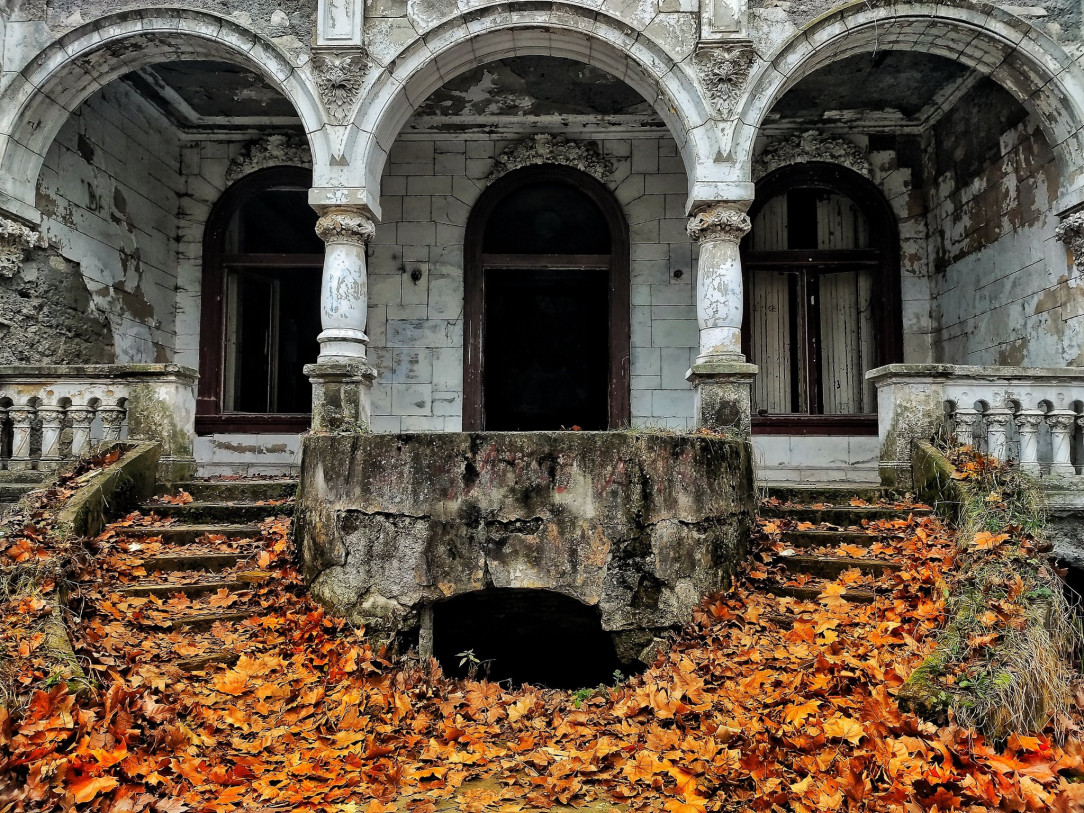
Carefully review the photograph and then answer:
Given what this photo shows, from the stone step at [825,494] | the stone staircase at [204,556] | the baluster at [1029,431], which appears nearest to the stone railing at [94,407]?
the stone staircase at [204,556]

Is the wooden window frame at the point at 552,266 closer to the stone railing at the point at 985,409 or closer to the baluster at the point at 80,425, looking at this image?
the stone railing at the point at 985,409

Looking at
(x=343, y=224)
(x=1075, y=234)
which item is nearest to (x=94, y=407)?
(x=343, y=224)

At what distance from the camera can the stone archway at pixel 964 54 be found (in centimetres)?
638

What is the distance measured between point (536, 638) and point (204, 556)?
2.59m

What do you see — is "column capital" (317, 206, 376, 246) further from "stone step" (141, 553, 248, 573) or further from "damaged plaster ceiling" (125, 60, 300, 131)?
"stone step" (141, 553, 248, 573)

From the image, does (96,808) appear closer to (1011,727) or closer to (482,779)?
(482,779)

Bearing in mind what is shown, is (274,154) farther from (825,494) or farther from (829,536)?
(829,536)

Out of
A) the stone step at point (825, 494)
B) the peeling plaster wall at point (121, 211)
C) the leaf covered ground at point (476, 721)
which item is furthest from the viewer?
the peeling plaster wall at point (121, 211)

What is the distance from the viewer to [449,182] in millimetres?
8844

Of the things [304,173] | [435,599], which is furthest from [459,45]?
[435,599]

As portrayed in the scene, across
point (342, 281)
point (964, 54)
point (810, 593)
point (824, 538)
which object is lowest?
point (810, 593)

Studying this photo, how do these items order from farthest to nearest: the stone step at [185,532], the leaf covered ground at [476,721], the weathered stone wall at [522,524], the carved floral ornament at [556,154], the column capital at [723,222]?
1. the carved floral ornament at [556,154]
2. the column capital at [723,222]
3. the stone step at [185,532]
4. the weathered stone wall at [522,524]
5. the leaf covered ground at [476,721]

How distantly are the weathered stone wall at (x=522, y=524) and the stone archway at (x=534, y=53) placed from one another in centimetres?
321

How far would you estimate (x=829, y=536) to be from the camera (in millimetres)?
5117
